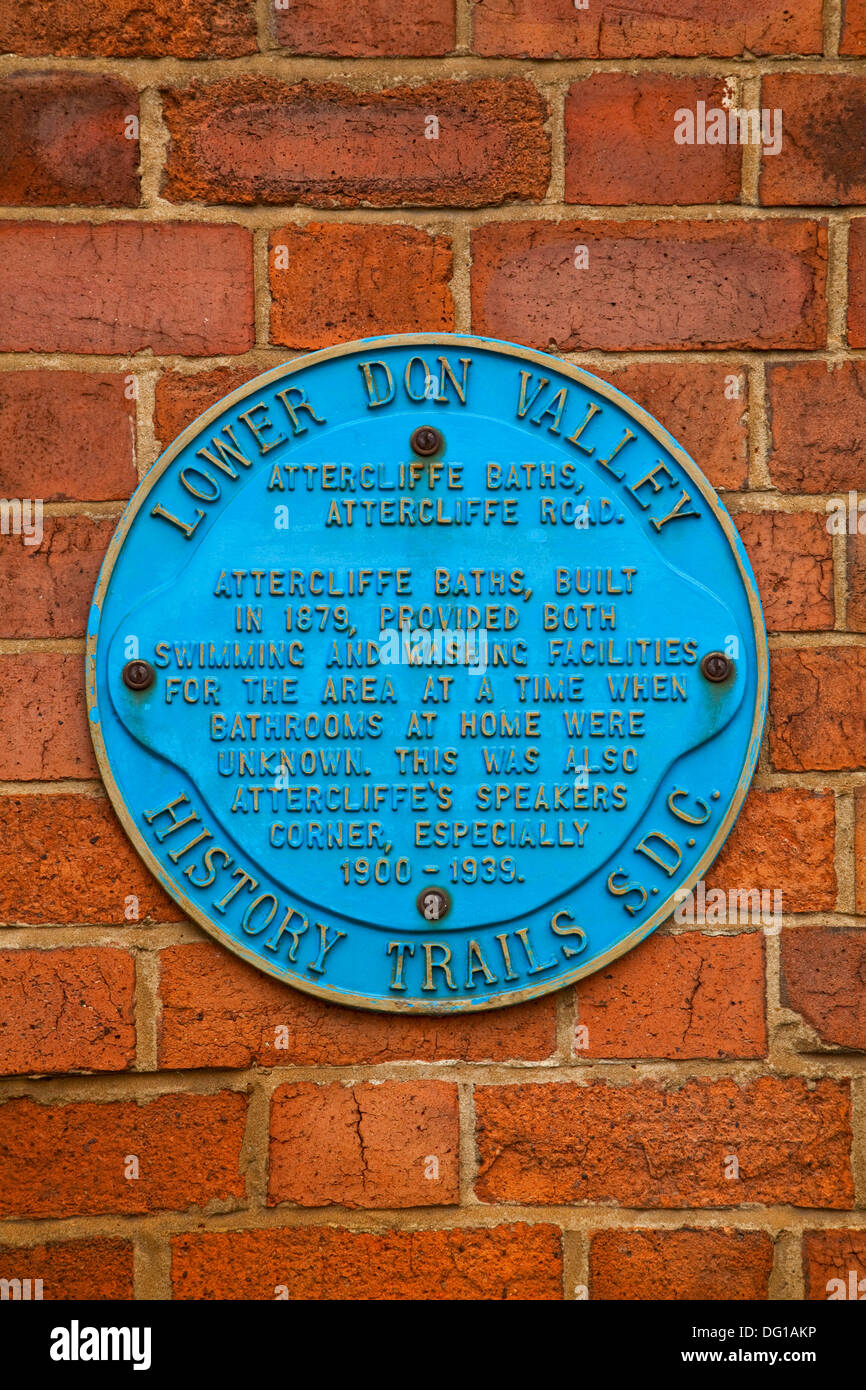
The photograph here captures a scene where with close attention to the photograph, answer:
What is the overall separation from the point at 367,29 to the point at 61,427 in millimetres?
705

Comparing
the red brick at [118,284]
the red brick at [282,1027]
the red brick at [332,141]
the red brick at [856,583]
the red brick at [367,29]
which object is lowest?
the red brick at [282,1027]

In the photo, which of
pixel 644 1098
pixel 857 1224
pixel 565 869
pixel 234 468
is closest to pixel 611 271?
pixel 234 468

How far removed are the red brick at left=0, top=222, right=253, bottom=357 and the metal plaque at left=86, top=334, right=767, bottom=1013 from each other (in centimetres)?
15

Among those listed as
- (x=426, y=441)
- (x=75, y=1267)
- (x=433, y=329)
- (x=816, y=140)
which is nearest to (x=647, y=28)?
(x=816, y=140)

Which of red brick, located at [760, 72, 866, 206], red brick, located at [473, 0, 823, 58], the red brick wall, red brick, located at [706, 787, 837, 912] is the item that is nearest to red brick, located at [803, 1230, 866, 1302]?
the red brick wall

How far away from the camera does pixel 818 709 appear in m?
1.88

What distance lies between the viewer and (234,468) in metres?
1.85

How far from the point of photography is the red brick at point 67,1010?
6.00 ft

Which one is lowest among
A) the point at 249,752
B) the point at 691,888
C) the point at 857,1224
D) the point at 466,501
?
the point at 857,1224

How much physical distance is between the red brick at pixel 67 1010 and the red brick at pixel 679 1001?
25.0 inches

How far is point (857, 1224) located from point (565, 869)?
0.64m

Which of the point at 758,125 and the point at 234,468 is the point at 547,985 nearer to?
the point at 234,468

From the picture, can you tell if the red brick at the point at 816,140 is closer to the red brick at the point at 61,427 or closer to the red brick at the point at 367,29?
the red brick at the point at 367,29

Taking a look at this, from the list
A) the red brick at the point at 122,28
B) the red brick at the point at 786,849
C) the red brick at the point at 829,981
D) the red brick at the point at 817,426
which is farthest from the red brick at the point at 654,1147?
the red brick at the point at 122,28
